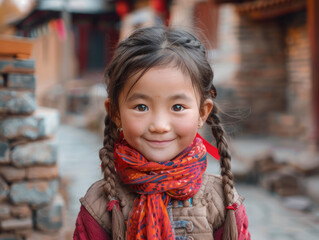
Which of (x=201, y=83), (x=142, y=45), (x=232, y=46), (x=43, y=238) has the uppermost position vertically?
(x=232, y=46)

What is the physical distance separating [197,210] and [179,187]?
0.11m

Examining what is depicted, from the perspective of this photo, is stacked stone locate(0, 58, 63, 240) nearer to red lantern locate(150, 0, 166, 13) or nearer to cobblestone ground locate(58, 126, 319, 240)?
cobblestone ground locate(58, 126, 319, 240)

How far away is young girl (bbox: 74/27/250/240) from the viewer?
1.18 metres

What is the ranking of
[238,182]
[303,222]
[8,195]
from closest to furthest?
1. [8,195]
2. [303,222]
3. [238,182]

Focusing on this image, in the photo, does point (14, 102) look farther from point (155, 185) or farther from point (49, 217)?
point (155, 185)

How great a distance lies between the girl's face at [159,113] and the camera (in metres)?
1.17

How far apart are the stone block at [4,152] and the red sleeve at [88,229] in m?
1.84

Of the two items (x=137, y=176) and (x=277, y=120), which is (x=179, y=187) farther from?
(x=277, y=120)

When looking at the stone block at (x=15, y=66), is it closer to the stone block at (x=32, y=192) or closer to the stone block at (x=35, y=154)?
the stone block at (x=35, y=154)

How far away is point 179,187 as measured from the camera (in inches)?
47.6

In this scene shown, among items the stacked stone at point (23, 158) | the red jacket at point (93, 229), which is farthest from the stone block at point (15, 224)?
the red jacket at point (93, 229)

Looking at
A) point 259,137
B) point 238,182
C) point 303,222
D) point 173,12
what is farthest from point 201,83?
point 173,12

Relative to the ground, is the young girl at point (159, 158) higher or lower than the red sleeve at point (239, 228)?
higher

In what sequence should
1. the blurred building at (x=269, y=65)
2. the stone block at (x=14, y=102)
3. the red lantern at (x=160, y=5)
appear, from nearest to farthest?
the stone block at (x=14, y=102), the blurred building at (x=269, y=65), the red lantern at (x=160, y=5)
